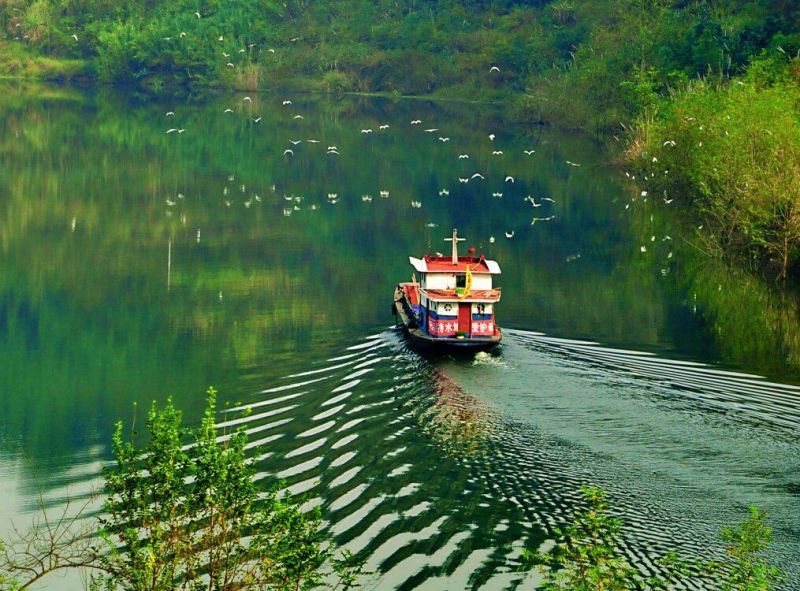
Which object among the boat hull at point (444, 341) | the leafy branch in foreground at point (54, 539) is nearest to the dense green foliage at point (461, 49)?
the boat hull at point (444, 341)

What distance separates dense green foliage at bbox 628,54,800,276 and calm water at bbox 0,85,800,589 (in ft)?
7.01

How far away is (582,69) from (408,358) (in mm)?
90084

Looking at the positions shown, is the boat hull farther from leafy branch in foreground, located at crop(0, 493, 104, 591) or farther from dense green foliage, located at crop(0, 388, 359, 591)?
dense green foliage, located at crop(0, 388, 359, 591)

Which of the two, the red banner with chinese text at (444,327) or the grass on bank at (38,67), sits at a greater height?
the grass on bank at (38,67)

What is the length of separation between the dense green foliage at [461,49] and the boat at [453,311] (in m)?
56.6

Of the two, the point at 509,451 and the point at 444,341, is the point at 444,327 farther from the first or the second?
the point at 509,451

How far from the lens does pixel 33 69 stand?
650ft

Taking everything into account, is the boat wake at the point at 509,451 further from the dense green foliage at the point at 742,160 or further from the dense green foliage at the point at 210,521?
the dense green foliage at the point at 742,160

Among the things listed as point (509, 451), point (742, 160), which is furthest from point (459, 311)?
point (742, 160)

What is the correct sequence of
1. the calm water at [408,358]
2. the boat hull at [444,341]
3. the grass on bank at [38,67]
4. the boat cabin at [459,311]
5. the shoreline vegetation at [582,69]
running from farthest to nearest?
the grass on bank at [38,67] → the shoreline vegetation at [582,69] → the boat cabin at [459,311] → the boat hull at [444,341] → the calm water at [408,358]

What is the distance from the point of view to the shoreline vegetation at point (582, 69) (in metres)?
64.6

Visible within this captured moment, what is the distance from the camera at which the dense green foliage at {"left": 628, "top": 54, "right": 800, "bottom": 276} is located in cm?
5978

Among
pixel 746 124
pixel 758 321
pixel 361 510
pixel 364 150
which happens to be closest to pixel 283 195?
pixel 364 150

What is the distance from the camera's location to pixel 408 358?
46.8 m
